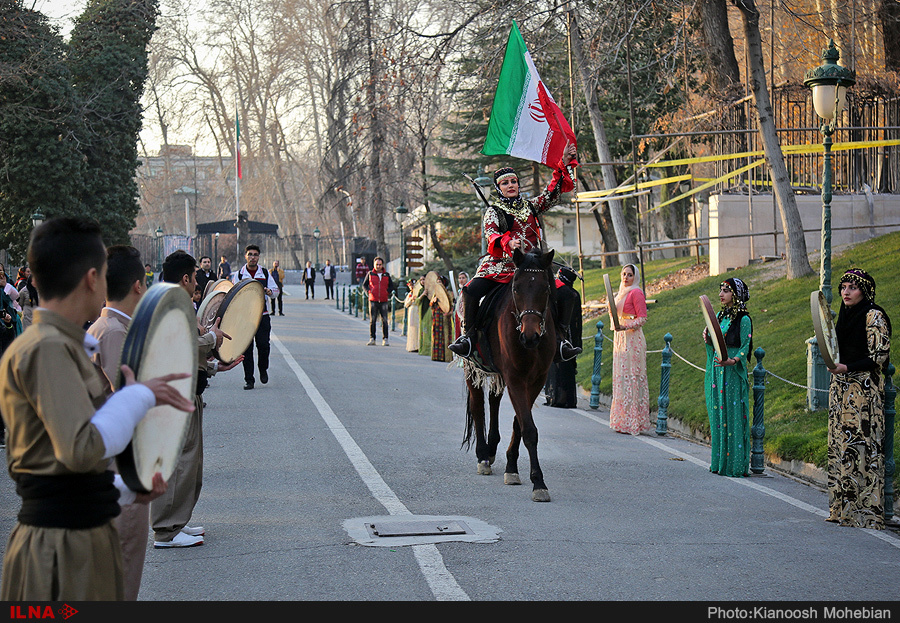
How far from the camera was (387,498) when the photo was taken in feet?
27.3

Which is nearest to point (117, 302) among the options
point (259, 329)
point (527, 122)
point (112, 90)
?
point (527, 122)

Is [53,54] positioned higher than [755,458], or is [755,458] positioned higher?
[53,54]

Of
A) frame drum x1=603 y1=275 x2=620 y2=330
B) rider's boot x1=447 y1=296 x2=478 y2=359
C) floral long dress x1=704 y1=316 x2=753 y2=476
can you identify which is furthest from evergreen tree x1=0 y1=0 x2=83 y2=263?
floral long dress x1=704 y1=316 x2=753 y2=476

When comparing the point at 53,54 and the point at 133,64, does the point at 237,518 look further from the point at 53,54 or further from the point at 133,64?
the point at 133,64

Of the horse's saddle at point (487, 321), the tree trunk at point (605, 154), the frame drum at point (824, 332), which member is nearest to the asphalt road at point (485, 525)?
the horse's saddle at point (487, 321)

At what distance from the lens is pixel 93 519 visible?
3.42m

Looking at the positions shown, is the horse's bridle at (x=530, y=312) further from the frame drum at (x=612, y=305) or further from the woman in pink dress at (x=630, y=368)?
the woman in pink dress at (x=630, y=368)

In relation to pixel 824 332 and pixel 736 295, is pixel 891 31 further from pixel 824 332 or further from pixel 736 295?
pixel 824 332

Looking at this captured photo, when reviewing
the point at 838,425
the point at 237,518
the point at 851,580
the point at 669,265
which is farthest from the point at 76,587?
the point at 669,265

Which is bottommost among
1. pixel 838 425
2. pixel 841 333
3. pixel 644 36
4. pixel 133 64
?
pixel 838 425

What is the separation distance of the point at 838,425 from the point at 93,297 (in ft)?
21.8

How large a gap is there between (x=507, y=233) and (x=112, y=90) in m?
36.1
